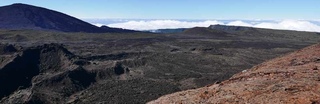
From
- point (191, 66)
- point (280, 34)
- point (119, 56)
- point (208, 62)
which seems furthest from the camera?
point (280, 34)

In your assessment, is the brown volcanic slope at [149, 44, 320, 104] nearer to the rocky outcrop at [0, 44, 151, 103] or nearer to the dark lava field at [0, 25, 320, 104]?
the dark lava field at [0, 25, 320, 104]

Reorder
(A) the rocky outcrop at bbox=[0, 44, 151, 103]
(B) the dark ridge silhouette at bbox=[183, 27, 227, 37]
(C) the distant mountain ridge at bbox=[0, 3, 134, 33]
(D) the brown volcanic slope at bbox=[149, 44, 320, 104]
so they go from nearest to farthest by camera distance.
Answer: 1. (D) the brown volcanic slope at bbox=[149, 44, 320, 104]
2. (A) the rocky outcrop at bbox=[0, 44, 151, 103]
3. (B) the dark ridge silhouette at bbox=[183, 27, 227, 37]
4. (C) the distant mountain ridge at bbox=[0, 3, 134, 33]

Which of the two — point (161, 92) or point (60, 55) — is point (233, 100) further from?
point (60, 55)

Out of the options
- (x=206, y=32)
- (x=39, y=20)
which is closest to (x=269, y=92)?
(x=206, y=32)

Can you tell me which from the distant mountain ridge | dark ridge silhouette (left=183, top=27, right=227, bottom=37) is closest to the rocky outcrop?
dark ridge silhouette (left=183, top=27, right=227, bottom=37)

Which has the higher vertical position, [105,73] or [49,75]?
[49,75]

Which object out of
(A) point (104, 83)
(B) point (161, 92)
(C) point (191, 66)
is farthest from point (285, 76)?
(C) point (191, 66)

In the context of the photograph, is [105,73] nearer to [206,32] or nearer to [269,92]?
[269,92]

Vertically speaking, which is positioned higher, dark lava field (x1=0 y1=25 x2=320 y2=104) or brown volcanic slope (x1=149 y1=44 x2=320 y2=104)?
brown volcanic slope (x1=149 y1=44 x2=320 y2=104)
